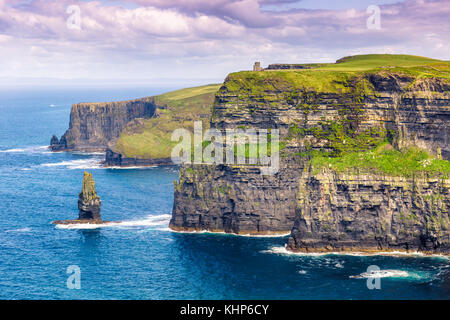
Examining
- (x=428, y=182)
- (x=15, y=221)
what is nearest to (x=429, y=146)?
(x=428, y=182)

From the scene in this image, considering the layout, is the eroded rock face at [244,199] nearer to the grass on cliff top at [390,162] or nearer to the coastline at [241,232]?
the coastline at [241,232]

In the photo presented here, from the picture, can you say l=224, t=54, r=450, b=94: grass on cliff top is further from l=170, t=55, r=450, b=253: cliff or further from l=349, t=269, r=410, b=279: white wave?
l=349, t=269, r=410, b=279: white wave

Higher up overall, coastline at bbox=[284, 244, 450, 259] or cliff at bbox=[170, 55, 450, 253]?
cliff at bbox=[170, 55, 450, 253]

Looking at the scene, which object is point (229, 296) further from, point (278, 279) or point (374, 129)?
point (374, 129)

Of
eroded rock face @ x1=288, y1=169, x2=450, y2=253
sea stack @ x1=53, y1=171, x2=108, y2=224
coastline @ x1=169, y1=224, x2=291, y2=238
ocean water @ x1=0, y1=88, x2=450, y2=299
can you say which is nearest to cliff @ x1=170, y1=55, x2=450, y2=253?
eroded rock face @ x1=288, y1=169, x2=450, y2=253

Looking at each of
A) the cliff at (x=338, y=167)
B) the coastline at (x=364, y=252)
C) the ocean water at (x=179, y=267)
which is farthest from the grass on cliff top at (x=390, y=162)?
the ocean water at (x=179, y=267)

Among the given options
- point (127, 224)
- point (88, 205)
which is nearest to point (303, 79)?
point (127, 224)
